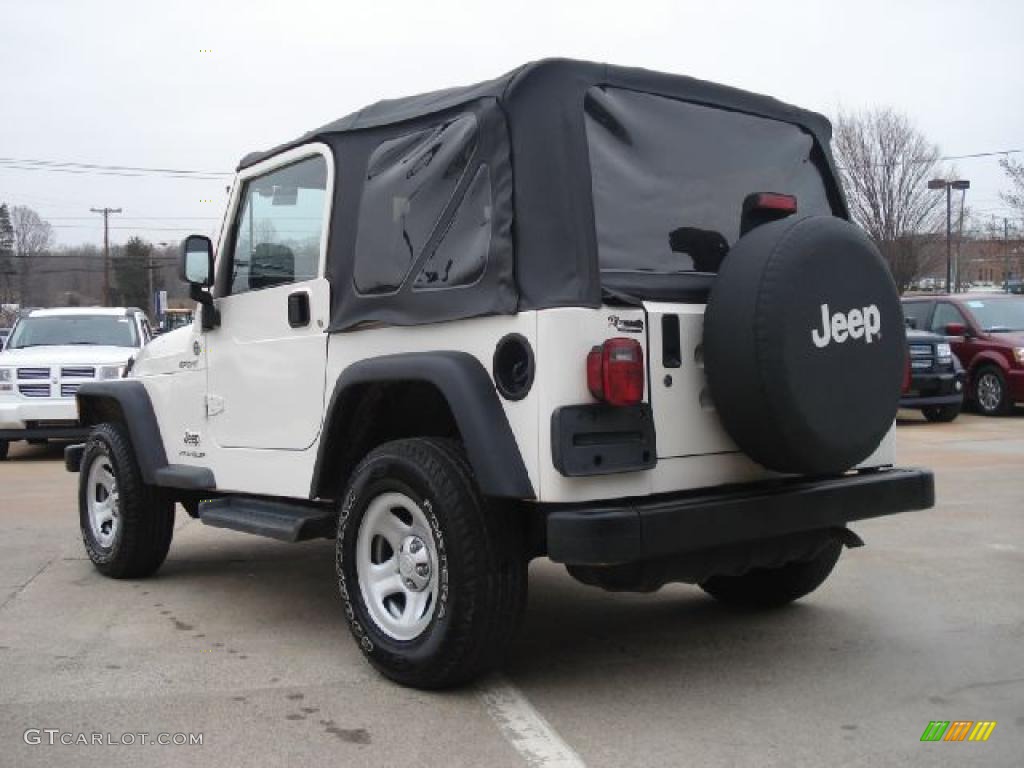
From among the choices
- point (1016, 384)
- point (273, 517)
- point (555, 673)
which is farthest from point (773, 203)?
point (1016, 384)

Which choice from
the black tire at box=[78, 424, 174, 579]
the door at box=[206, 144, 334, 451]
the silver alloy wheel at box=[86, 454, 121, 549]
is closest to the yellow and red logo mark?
the door at box=[206, 144, 334, 451]

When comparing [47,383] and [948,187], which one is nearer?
[47,383]

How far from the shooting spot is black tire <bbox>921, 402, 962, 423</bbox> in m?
15.6

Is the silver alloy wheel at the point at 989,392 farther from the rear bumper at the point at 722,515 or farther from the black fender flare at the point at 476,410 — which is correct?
the black fender flare at the point at 476,410

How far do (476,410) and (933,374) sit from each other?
12.7 m

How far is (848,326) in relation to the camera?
4.05 meters

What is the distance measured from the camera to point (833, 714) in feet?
12.9

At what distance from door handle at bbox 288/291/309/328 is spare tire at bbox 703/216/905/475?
6.14 feet

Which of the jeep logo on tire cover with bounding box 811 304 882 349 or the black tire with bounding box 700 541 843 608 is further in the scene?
the black tire with bounding box 700 541 843 608

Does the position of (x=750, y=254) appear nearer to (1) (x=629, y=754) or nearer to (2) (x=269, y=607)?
(1) (x=629, y=754)

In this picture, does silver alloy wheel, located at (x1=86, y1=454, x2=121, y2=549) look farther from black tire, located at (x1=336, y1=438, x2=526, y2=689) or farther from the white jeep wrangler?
black tire, located at (x1=336, y1=438, x2=526, y2=689)

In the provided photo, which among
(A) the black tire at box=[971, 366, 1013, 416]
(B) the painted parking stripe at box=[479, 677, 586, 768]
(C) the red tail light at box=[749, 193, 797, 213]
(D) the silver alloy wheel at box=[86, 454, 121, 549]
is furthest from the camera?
(A) the black tire at box=[971, 366, 1013, 416]

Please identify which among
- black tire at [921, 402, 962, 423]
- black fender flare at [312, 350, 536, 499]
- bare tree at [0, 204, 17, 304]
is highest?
bare tree at [0, 204, 17, 304]

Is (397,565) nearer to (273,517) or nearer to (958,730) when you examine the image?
(273,517)
